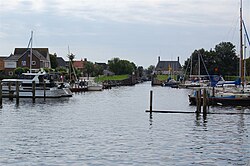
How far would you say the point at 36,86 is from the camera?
76500 millimetres

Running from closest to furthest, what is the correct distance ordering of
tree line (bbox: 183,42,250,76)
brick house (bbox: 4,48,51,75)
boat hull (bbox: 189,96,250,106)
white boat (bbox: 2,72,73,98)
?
boat hull (bbox: 189,96,250,106) → white boat (bbox: 2,72,73,98) → brick house (bbox: 4,48,51,75) → tree line (bbox: 183,42,250,76)

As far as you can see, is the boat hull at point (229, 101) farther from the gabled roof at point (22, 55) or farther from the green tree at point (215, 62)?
the green tree at point (215, 62)

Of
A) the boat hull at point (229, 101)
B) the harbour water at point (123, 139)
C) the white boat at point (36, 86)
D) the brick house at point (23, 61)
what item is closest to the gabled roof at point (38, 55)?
the brick house at point (23, 61)

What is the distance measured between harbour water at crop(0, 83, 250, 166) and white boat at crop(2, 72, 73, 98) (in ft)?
73.3

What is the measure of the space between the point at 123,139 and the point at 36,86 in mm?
44159

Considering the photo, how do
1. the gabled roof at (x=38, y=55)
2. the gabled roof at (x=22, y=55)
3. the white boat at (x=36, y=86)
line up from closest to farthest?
the white boat at (x=36, y=86) < the gabled roof at (x=22, y=55) < the gabled roof at (x=38, y=55)

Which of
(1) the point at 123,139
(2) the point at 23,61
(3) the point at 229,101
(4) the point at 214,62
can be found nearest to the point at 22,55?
(2) the point at 23,61

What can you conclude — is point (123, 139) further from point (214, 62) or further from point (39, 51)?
point (214, 62)

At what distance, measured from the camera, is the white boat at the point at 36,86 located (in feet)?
245

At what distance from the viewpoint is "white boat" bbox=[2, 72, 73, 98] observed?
2938 inches

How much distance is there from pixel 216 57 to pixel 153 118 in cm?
14070

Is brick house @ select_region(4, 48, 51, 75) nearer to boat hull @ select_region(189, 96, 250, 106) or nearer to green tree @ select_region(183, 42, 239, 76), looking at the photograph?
green tree @ select_region(183, 42, 239, 76)

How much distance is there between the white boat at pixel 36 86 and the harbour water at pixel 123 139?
880 inches

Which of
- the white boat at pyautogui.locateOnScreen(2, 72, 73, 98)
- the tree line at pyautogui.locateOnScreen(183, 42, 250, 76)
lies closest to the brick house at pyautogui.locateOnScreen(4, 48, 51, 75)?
the tree line at pyautogui.locateOnScreen(183, 42, 250, 76)
